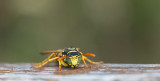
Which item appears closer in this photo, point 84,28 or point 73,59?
point 73,59

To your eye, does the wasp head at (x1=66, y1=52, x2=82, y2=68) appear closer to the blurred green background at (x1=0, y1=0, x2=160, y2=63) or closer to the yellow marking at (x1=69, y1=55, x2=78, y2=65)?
the yellow marking at (x1=69, y1=55, x2=78, y2=65)

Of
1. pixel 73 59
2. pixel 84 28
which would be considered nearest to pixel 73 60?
pixel 73 59

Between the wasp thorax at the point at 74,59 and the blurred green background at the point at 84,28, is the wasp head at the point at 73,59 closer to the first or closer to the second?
the wasp thorax at the point at 74,59

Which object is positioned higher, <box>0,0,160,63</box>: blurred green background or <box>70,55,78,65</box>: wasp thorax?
<box>0,0,160,63</box>: blurred green background

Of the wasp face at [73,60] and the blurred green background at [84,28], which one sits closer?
the wasp face at [73,60]

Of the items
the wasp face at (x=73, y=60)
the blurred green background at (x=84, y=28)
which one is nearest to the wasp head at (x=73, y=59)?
the wasp face at (x=73, y=60)

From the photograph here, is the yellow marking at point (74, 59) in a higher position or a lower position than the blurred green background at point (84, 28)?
lower

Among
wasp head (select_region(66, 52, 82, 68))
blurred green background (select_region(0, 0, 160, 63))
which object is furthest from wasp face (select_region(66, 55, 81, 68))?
blurred green background (select_region(0, 0, 160, 63))

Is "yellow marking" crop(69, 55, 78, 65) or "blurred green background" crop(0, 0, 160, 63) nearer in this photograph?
"yellow marking" crop(69, 55, 78, 65)

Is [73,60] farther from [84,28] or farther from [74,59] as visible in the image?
[84,28]
